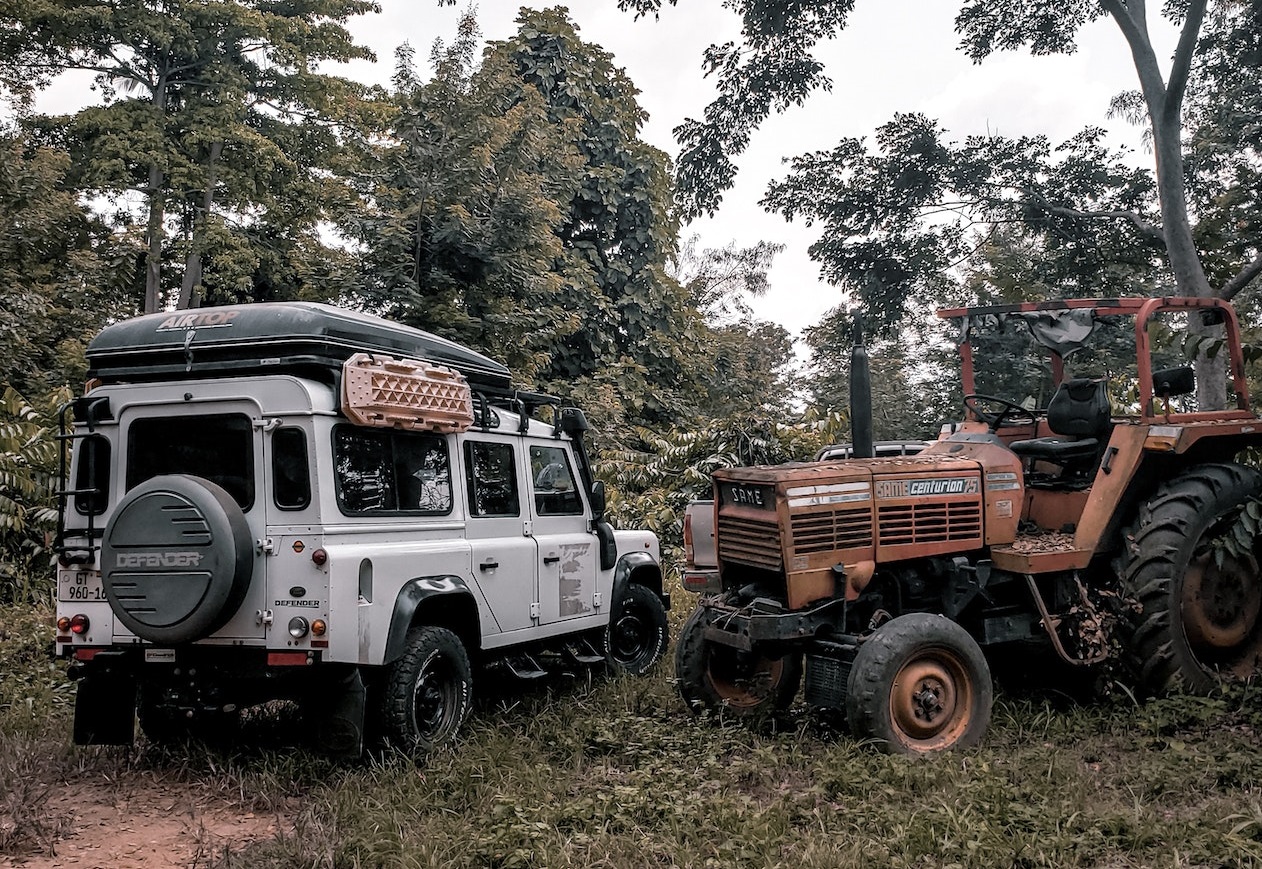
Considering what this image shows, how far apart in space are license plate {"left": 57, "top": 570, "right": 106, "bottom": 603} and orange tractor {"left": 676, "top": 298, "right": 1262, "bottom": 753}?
353cm

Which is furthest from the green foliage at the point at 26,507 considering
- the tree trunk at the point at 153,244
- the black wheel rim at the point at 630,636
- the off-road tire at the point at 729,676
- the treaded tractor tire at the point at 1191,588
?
the treaded tractor tire at the point at 1191,588

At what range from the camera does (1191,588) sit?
6.62 meters

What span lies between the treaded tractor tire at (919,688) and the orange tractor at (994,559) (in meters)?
0.01

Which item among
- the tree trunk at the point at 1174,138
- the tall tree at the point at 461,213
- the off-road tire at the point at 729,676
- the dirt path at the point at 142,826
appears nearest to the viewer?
the dirt path at the point at 142,826

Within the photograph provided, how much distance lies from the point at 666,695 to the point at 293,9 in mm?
19806

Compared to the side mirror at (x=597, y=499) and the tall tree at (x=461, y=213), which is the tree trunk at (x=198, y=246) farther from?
the side mirror at (x=597, y=499)

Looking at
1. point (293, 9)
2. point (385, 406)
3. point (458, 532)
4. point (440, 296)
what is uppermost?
point (293, 9)

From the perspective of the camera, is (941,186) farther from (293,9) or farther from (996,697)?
(293,9)

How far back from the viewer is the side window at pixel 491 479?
6.78 meters

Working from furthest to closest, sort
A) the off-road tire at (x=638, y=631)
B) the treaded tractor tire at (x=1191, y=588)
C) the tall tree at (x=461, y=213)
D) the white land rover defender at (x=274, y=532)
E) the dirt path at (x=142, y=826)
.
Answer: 1. the tall tree at (x=461, y=213)
2. the off-road tire at (x=638, y=631)
3. the treaded tractor tire at (x=1191, y=588)
4. the white land rover defender at (x=274, y=532)
5. the dirt path at (x=142, y=826)

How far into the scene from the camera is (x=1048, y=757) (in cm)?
550

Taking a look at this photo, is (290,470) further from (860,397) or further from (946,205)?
(946,205)

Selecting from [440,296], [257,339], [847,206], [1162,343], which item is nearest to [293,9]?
[440,296]

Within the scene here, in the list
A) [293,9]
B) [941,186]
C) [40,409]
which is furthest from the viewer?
[293,9]
